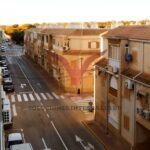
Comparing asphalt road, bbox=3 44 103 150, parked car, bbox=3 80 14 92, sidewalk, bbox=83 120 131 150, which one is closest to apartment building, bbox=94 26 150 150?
sidewalk, bbox=83 120 131 150

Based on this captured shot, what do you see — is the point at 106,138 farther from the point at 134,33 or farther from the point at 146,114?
the point at 134,33

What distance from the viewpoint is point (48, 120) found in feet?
106

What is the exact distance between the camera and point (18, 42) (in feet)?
441

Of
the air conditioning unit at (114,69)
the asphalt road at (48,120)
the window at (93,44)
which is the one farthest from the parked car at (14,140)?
the window at (93,44)

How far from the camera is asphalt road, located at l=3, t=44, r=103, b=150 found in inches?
1032

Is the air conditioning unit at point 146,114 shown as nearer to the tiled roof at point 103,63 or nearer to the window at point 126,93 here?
the window at point 126,93

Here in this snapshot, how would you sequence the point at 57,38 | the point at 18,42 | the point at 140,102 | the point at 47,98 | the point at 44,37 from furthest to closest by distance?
the point at 18,42 → the point at 44,37 → the point at 57,38 → the point at 47,98 → the point at 140,102

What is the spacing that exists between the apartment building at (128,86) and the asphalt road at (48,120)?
247 centimetres

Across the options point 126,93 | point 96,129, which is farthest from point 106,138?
point 126,93

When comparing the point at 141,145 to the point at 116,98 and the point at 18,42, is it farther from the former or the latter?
the point at 18,42

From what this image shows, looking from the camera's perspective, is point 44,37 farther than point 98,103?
Yes

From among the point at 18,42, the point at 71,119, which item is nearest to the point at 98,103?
the point at 71,119

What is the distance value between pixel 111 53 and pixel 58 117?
365 inches

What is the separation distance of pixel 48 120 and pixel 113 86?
8005 mm
